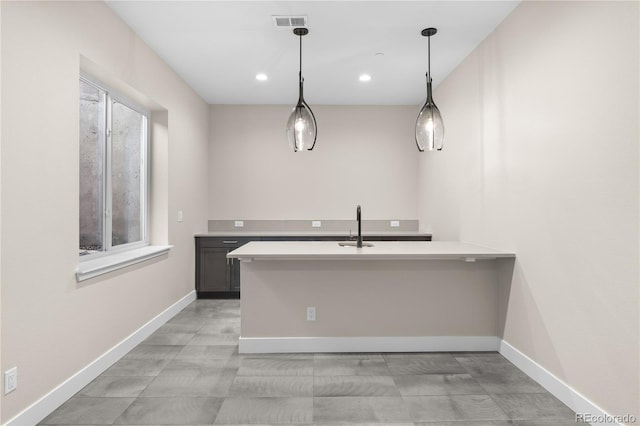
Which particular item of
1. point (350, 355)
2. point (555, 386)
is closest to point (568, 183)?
point (555, 386)

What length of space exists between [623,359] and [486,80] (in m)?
2.37

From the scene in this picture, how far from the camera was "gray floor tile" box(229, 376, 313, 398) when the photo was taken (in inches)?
90.7

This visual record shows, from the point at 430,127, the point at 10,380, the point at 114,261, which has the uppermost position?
the point at 430,127

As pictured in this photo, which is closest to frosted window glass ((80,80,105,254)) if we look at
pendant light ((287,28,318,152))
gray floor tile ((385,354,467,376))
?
pendant light ((287,28,318,152))

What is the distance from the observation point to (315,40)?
320 centimetres

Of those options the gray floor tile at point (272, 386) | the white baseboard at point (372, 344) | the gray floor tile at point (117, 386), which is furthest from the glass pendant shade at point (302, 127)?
the gray floor tile at point (117, 386)

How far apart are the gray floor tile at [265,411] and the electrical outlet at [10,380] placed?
3.48 ft

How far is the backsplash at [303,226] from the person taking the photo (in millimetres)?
5254

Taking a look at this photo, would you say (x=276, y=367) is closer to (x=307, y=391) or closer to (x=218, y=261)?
(x=307, y=391)

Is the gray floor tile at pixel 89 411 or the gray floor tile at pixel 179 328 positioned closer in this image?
the gray floor tile at pixel 89 411

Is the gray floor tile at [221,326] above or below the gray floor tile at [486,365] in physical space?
below

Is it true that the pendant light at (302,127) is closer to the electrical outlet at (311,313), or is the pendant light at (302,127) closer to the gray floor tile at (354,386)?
the electrical outlet at (311,313)

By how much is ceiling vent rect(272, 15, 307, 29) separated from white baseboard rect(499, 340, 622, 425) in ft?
10.1

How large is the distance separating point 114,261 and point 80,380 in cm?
85
